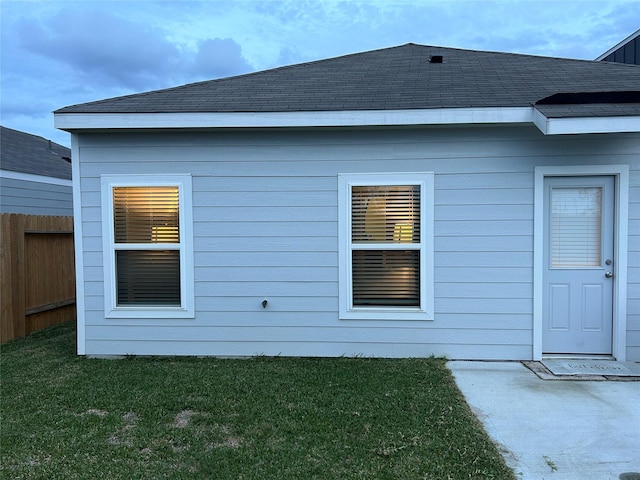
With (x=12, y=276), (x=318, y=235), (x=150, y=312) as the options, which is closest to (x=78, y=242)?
(x=150, y=312)

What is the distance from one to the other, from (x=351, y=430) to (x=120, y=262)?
3215 millimetres

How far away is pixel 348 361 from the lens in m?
4.62

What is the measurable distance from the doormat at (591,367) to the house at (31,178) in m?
9.82

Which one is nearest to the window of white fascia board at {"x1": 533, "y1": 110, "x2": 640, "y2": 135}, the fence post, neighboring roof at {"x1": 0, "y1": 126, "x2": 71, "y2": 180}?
white fascia board at {"x1": 533, "y1": 110, "x2": 640, "y2": 135}

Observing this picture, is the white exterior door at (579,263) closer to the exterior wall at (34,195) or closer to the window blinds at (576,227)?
the window blinds at (576,227)

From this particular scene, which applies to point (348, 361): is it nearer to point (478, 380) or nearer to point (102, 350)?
point (478, 380)

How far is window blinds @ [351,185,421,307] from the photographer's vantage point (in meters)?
4.69

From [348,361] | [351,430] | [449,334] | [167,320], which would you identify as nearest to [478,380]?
[449,334]

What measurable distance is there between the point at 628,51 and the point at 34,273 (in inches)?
378

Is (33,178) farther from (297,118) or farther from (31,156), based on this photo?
(297,118)

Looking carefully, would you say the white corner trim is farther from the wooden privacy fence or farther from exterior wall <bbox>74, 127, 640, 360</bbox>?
exterior wall <bbox>74, 127, 640, 360</bbox>

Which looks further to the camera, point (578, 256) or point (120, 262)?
point (120, 262)

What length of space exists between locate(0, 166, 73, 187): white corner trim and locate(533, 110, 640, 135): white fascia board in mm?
9808

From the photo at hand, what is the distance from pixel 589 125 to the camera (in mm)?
3967
